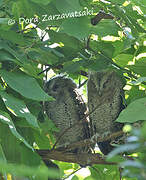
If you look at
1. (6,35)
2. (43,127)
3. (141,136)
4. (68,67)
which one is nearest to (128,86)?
(68,67)

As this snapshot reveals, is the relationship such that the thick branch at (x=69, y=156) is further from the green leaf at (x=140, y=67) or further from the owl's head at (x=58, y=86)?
the owl's head at (x=58, y=86)

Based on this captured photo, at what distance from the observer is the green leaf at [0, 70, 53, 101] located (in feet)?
5.64

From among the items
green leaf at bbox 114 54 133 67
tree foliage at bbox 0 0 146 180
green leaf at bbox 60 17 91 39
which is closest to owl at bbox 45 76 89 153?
tree foliage at bbox 0 0 146 180

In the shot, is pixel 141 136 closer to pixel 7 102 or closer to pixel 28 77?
pixel 7 102

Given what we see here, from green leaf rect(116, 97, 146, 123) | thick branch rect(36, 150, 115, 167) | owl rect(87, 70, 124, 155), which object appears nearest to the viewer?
green leaf rect(116, 97, 146, 123)

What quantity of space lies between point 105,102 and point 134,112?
57.4 inches

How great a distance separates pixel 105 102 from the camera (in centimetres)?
313

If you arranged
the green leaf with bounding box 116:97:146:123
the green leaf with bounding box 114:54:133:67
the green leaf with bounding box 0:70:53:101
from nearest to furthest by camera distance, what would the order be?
the green leaf with bounding box 116:97:146:123, the green leaf with bounding box 0:70:53:101, the green leaf with bounding box 114:54:133:67

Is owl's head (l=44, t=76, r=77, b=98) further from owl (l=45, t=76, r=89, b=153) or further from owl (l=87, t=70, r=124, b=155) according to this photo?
owl (l=87, t=70, r=124, b=155)

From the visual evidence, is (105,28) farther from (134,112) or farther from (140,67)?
(134,112)

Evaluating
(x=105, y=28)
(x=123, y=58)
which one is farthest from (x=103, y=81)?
(x=105, y=28)

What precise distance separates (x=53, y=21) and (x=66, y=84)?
1353mm

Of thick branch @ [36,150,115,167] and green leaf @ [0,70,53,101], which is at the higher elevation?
green leaf @ [0,70,53,101]

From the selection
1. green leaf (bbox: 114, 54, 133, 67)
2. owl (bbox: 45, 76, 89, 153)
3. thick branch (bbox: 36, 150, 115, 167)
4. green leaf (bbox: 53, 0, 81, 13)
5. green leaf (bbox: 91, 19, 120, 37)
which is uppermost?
green leaf (bbox: 53, 0, 81, 13)
